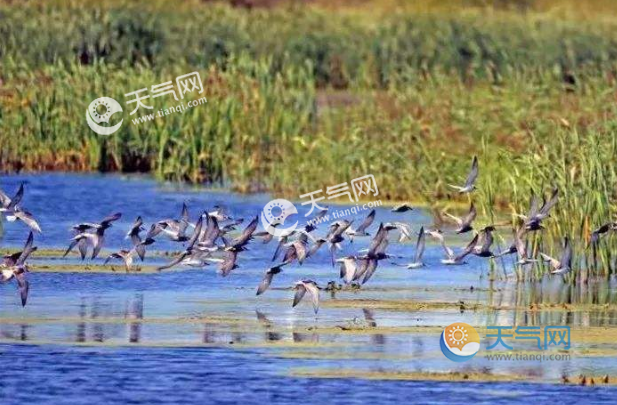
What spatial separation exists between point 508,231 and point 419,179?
6.77ft

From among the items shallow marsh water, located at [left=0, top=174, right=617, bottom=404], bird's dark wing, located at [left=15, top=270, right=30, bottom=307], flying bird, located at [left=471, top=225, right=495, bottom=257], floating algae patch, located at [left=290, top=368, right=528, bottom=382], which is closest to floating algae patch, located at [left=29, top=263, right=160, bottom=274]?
shallow marsh water, located at [left=0, top=174, right=617, bottom=404]

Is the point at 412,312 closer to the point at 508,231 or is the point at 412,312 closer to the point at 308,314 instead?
the point at 308,314

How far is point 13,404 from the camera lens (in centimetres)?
1066

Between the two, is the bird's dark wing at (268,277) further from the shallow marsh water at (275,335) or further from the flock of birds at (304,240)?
the shallow marsh water at (275,335)

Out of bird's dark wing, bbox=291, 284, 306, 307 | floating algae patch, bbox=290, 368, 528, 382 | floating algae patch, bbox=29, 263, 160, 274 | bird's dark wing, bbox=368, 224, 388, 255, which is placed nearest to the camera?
floating algae patch, bbox=290, 368, 528, 382

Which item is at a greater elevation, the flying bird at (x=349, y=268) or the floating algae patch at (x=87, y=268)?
the flying bird at (x=349, y=268)

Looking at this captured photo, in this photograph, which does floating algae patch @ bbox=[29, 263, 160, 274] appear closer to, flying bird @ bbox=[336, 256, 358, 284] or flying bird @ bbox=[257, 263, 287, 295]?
flying bird @ bbox=[257, 263, 287, 295]

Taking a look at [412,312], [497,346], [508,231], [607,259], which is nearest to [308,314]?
[412,312]

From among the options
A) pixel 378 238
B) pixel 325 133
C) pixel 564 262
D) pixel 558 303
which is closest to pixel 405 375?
pixel 378 238
